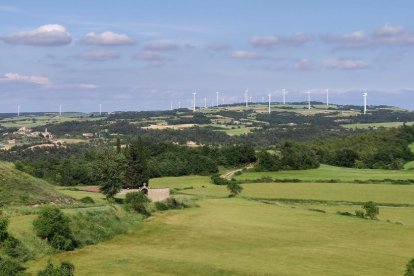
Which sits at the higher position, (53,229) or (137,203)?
(53,229)

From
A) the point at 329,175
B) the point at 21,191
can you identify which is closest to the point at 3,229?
the point at 21,191

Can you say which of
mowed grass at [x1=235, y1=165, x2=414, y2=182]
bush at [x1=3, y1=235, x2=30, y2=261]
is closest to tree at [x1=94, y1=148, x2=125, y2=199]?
bush at [x1=3, y1=235, x2=30, y2=261]

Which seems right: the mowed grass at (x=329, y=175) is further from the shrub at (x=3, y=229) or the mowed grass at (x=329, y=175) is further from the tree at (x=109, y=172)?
the shrub at (x=3, y=229)

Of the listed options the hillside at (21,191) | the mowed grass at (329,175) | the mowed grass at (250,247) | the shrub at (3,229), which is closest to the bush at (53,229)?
the mowed grass at (250,247)

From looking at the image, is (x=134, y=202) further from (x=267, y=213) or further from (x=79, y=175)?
(x=79, y=175)

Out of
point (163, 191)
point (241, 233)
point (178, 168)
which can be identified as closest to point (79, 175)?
point (178, 168)

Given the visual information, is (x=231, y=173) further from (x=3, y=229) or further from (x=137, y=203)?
(x=3, y=229)
